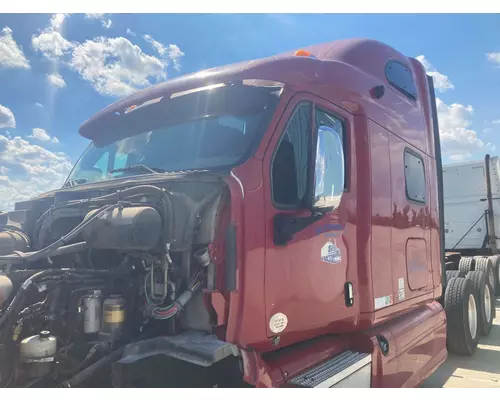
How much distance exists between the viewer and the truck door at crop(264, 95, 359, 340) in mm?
2662

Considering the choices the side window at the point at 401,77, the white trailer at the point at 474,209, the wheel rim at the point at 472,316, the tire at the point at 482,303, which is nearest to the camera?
the side window at the point at 401,77

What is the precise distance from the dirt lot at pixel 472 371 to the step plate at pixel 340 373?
7.11 feet

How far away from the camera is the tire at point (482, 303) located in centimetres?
668

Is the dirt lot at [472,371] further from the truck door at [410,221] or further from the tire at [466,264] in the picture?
the tire at [466,264]

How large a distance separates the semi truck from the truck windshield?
10 mm

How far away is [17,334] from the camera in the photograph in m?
2.38

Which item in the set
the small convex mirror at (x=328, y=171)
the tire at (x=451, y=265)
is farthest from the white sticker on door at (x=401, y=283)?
the tire at (x=451, y=265)

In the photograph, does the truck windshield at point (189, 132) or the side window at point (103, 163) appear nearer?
the truck windshield at point (189, 132)

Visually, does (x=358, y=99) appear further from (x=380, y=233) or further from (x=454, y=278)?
(x=454, y=278)

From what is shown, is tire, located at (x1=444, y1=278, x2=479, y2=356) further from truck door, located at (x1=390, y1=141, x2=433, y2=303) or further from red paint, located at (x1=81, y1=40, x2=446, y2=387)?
truck door, located at (x1=390, y1=141, x2=433, y2=303)

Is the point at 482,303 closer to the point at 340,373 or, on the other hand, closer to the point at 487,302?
the point at 487,302

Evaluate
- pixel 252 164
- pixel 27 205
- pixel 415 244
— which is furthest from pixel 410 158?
pixel 27 205

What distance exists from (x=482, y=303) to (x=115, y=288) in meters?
5.90

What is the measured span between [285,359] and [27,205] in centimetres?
225
